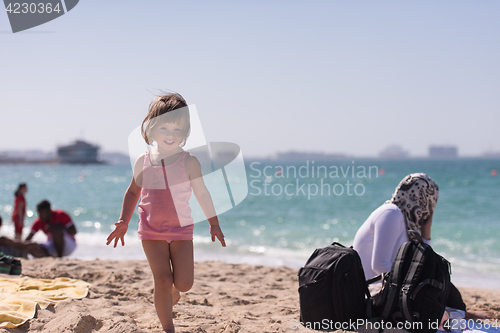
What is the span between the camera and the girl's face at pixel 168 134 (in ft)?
8.43

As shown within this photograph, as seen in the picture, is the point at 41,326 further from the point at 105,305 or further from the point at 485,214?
the point at 485,214

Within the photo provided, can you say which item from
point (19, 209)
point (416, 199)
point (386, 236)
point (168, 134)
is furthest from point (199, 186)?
point (19, 209)

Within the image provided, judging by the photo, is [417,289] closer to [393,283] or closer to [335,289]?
[393,283]

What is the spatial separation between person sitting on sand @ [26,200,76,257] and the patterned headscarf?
553 centimetres

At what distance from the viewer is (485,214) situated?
1423 cm

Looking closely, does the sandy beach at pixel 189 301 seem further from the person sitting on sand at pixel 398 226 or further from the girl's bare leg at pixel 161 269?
the person sitting on sand at pixel 398 226

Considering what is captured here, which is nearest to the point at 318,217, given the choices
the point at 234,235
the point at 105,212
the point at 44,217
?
the point at 234,235

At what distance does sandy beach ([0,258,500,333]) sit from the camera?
111 inches

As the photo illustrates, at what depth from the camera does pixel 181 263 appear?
8.34 ft

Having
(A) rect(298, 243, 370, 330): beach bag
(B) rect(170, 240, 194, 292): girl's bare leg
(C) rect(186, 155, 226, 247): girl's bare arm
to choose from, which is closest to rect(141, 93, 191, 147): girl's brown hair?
(C) rect(186, 155, 226, 247): girl's bare arm

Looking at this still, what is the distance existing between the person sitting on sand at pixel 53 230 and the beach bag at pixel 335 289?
5.08 meters

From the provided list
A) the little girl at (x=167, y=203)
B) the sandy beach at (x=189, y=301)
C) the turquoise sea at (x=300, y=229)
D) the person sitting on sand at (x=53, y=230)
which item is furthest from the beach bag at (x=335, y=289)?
the person sitting on sand at (x=53, y=230)

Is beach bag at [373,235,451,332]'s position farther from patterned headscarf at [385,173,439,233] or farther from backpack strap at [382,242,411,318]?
patterned headscarf at [385,173,439,233]

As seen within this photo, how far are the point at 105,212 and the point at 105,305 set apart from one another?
45.1 feet
